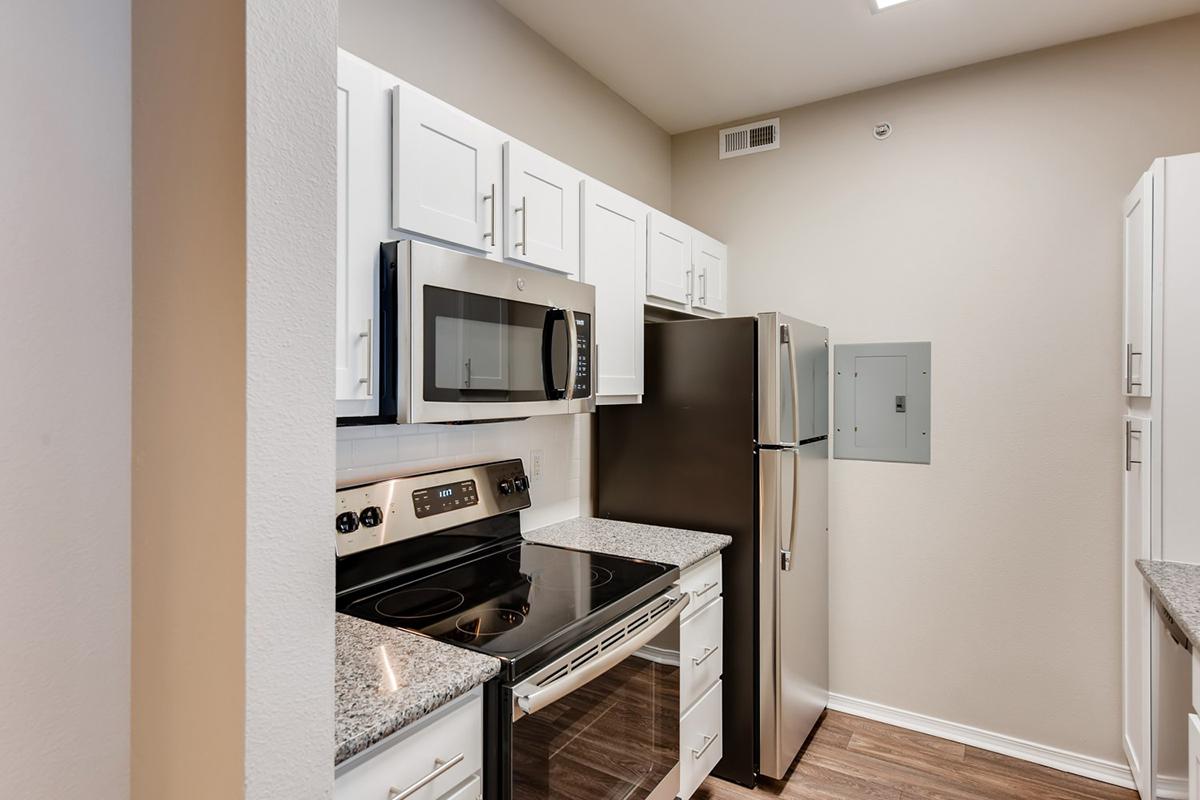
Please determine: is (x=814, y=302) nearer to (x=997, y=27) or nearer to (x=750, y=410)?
(x=750, y=410)

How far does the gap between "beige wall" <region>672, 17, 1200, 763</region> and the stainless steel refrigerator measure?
0.49 metres

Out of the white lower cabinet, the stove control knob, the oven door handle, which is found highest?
the stove control knob

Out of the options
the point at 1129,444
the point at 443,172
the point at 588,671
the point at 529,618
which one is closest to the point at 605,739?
the point at 588,671

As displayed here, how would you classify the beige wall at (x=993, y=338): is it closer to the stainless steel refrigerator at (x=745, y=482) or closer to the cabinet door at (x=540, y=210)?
the stainless steel refrigerator at (x=745, y=482)

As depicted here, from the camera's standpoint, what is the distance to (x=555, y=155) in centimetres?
254

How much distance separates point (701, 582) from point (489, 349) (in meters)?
1.12

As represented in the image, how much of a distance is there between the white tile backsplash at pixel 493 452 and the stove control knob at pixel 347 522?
88 mm

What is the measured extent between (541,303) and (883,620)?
213 cm

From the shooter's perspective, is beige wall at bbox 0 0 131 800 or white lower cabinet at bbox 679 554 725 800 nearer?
beige wall at bbox 0 0 131 800

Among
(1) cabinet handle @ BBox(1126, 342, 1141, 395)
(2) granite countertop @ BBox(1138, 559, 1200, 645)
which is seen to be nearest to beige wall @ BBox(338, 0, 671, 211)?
(1) cabinet handle @ BBox(1126, 342, 1141, 395)

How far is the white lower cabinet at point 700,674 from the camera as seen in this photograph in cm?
204

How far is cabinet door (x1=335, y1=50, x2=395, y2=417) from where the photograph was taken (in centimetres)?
133

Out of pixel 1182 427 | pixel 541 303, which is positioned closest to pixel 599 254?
pixel 541 303

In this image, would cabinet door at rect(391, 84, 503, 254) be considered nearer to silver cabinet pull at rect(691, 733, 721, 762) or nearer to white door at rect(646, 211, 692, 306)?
white door at rect(646, 211, 692, 306)
